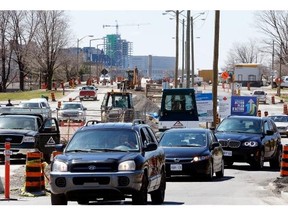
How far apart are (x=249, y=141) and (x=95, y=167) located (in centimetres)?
1400

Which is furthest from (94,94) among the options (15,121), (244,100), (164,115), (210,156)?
(210,156)

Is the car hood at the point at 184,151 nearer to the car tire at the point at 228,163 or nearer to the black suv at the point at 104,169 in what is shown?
the car tire at the point at 228,163

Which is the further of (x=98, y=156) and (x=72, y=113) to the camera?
(x=72, y=113)

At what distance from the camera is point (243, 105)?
53.0m

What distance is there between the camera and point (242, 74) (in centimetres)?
13050

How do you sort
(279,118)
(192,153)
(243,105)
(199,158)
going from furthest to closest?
1. (279,118)
2. (243,105)
3. (192,153)
4. (199,158)

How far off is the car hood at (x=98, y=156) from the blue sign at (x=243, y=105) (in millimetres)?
36965

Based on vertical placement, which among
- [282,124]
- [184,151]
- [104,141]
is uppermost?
[104,141]

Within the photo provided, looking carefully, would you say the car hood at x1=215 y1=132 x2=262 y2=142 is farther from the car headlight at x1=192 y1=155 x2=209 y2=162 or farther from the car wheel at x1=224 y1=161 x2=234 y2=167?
the car headlight at x1=192 y1=155 x2=209 y2=162

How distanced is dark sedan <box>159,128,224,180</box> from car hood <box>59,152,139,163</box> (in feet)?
25.6

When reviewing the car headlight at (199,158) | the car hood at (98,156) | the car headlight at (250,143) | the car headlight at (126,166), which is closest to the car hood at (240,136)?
the car headlight at (250,143)

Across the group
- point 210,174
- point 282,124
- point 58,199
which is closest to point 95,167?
point 58,199

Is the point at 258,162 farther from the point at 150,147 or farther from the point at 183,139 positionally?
the point at 150,147

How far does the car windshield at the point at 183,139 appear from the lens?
25125 mm
